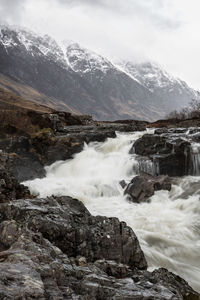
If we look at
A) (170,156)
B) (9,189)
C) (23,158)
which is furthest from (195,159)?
(9,189)

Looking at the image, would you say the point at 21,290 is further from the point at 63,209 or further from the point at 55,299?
the point at 63,209

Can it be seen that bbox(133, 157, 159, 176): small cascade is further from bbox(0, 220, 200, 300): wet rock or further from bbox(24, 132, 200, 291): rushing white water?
bbox(0, 220, 200, 300): wet rock

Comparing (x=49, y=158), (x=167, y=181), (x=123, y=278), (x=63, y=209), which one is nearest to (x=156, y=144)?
(x=167, y=181)

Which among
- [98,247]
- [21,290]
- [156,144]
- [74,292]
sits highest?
[156,144]

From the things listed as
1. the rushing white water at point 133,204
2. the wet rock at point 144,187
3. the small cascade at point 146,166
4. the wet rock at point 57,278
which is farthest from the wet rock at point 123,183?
the wet rock at point 57,278

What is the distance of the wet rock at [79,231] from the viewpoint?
314 inches

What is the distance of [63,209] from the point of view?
9.43 metres

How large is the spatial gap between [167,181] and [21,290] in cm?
1543

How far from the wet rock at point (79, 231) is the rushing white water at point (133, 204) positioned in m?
2.11

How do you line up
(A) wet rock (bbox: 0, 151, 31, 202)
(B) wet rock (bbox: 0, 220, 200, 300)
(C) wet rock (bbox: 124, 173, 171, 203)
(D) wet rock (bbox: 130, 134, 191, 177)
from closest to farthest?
(B) wet rock (bbox: 0, 220, 200, 300), (A) wet rock (bbox: 0, 151, 31, 202), (C) wet rock (bbox: 124, 173, 171, 203), (D) wet rock (bbox: 130, 134, 191, 177)

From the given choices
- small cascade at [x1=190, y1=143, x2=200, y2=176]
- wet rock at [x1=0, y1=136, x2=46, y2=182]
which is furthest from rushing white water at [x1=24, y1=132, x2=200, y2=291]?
small cascade at [x1=190, y1=143, x2=200, y2=176]

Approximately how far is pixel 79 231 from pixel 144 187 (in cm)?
969

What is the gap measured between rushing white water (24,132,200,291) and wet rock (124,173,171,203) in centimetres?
44

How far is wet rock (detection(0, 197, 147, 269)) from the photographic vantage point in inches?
314
